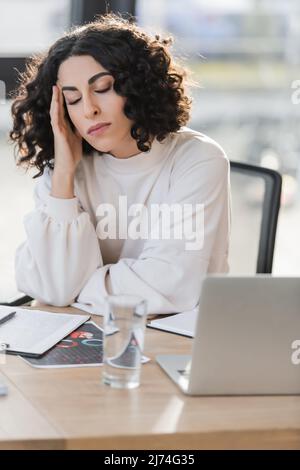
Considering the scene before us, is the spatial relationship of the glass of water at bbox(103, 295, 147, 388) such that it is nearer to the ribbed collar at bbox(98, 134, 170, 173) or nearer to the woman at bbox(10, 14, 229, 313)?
the woman at bbox(10, 14, 229, 313)

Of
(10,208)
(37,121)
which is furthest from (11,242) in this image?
(37,121)

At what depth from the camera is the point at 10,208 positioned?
298cm

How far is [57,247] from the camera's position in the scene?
208 cm

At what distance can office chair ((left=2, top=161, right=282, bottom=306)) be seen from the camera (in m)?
2.39

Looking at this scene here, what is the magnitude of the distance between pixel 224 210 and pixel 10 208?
1049mm

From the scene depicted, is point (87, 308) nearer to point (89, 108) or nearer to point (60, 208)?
point (60, 208)

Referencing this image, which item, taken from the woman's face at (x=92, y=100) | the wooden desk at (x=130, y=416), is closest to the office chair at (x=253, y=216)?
the woman's face at (x=92, y=100)

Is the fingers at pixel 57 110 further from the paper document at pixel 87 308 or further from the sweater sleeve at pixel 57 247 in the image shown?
the paper document at pixel 87 308

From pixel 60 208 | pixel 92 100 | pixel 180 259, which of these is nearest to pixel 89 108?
pixel 92 100

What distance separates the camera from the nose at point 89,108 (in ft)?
6.70

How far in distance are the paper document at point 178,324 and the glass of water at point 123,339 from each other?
1.04 feet

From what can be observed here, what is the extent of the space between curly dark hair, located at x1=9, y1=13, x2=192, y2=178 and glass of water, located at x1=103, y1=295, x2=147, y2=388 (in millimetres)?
788

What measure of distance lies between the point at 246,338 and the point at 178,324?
42 cm

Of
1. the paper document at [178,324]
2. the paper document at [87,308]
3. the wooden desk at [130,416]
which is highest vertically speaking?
the paper document at [178,324]
